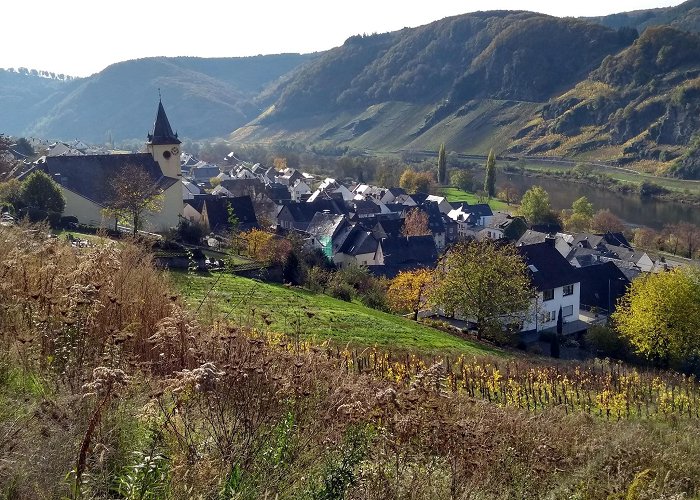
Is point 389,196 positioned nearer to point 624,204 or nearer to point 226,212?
point 226,212

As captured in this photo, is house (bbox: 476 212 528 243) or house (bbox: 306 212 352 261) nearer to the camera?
house (bbox: 306 212 352 261)

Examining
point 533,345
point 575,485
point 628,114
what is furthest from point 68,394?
point 628,114

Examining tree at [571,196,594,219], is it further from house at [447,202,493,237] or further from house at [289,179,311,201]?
house at [289,179,311,201]

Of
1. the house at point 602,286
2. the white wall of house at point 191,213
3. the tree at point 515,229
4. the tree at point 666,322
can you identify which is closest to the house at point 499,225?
the tree at point 515,229

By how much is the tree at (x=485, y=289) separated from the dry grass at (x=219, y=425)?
1999 cm

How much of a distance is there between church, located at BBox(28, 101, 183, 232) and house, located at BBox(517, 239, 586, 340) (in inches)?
810

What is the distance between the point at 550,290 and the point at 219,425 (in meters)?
31.7

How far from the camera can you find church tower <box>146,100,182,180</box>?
4472 centimetres

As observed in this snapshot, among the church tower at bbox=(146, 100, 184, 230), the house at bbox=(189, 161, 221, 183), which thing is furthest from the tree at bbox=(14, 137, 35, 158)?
the church tower at bbox=(146, 100, 184, 230)

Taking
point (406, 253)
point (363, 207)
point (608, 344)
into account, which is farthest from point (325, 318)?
point (363, 207)

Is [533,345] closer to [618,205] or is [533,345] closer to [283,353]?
[283,353]

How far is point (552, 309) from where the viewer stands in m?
34.9

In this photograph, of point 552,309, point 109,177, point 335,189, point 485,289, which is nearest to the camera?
point 485,289

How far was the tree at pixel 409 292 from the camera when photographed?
30.6 metres
